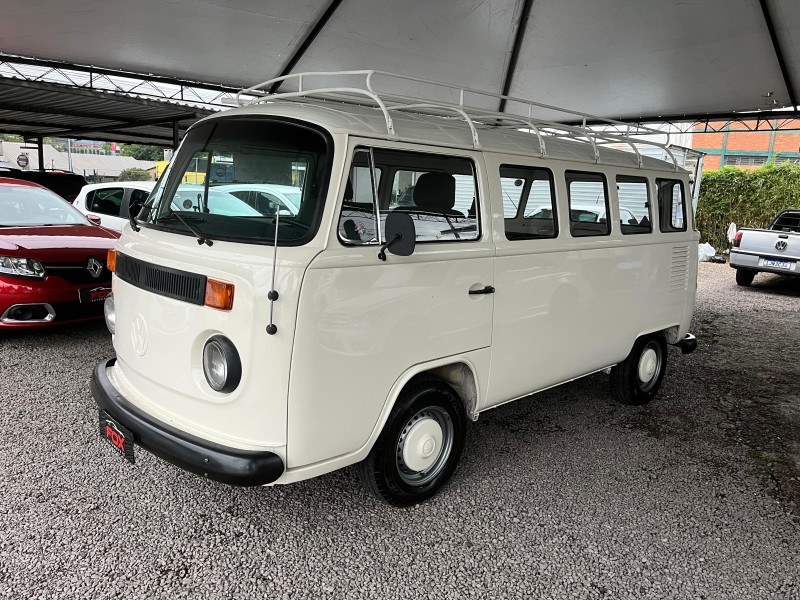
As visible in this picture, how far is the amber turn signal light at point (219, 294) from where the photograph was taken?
102 inches

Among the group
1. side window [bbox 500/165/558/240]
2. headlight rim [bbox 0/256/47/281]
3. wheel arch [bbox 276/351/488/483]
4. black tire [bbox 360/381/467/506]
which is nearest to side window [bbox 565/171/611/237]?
side window [bbox 500/165/558/240]

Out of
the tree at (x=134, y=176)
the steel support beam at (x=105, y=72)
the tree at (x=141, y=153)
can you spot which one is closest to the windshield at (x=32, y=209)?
the steel support beam at (x=105, y=72)

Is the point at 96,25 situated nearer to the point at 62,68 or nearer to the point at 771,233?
the point at 62,68

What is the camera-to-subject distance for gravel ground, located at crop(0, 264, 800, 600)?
2.79m

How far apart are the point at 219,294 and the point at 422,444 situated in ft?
4.87

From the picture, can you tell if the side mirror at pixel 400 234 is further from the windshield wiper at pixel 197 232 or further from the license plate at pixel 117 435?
the license plate at pixel 117 435

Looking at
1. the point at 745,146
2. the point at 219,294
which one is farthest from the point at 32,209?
the point at 745,146

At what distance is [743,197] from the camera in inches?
707

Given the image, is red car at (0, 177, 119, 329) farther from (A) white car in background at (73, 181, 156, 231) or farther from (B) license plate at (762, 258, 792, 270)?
(B) license plate at (762, 258, 792, 270)

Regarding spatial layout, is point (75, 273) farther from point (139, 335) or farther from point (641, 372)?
point (641, 372)

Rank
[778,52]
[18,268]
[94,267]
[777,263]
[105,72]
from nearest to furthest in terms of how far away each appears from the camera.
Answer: [18,268]
[94,267]
[778,52]
[105,72]
[777,263]

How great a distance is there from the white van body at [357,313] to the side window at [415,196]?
0.01 metres

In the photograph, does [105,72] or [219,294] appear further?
[105,72]

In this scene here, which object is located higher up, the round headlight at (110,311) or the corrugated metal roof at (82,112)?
the corrugated metal roof at (82,112)
